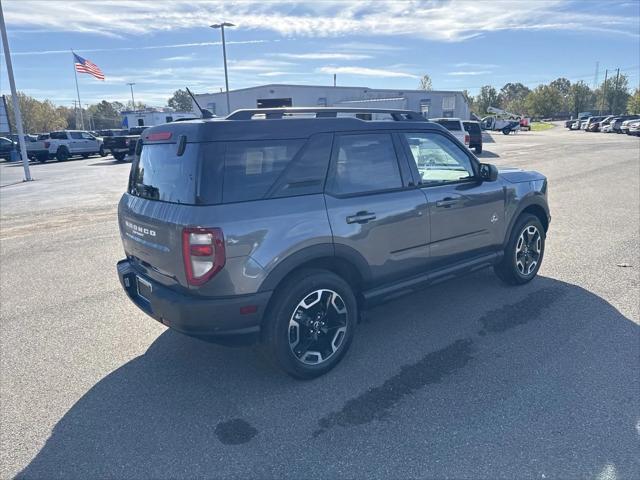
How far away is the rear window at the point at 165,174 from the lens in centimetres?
295

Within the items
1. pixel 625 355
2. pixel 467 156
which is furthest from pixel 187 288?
pixel 625 355

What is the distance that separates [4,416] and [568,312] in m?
4.71

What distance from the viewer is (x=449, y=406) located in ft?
9.87

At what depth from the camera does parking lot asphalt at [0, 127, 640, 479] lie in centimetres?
256

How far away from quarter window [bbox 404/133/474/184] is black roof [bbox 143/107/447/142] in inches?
8.2

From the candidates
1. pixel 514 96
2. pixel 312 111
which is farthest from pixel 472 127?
pixel 514 96

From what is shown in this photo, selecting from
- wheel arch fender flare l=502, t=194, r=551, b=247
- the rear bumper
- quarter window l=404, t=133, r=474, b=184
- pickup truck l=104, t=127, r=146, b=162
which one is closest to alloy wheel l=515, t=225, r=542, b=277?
wheel arch fender flare l=502, t=194, r=551, b=247

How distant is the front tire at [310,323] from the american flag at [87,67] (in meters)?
26.0

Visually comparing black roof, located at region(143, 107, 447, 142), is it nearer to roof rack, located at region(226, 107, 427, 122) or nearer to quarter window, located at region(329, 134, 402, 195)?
roof rack, located at region(226, 107, 427, 122)

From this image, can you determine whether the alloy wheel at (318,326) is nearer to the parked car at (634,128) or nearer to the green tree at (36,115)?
the parked car at (634,128)

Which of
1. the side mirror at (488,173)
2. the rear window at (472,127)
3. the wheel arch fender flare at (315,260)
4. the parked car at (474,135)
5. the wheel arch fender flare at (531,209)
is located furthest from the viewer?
the rear window at (472,127)

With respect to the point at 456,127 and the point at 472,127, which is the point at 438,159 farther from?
the point at 472,127

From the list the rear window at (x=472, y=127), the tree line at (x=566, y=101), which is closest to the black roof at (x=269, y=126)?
the rear window at (x=472, y=127)

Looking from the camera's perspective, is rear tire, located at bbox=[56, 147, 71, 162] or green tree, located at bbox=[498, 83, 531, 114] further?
green tree, located at bbox=[498, 83, 531, 114]
